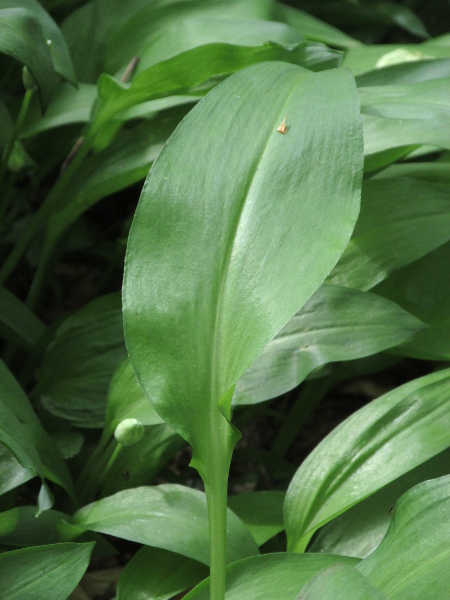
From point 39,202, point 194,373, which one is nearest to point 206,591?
point 194,373

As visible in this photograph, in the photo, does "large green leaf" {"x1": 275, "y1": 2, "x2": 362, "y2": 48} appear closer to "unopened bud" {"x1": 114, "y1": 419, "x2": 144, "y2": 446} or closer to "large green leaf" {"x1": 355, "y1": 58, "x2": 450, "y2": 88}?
"large green leaf" {"x1": 355, "y1": 58, "x2": 450, "y2": 88}

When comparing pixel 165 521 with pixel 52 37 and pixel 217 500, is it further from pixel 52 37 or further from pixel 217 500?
pixel 52 37

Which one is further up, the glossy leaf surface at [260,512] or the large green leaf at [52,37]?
the large green leaf at [52,37]

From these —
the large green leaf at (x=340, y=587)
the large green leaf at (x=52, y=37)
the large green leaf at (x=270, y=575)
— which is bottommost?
the large green leaf at (x=340, y=587)

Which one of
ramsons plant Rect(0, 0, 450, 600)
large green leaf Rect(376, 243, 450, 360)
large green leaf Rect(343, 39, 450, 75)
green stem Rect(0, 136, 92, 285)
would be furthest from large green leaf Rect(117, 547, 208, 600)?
large green leaf Rect(343, 39, 450, 75)

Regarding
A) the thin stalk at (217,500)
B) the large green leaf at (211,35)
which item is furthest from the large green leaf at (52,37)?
the thin stalk at (217,500)

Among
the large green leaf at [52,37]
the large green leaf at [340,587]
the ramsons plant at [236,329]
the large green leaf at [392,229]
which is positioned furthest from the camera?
the large green leaf at [52,37]

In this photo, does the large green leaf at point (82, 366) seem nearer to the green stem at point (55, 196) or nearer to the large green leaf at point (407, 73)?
the green stem at point (55, 196)

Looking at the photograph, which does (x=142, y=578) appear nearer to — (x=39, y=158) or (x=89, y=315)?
(x=89, y=315)
